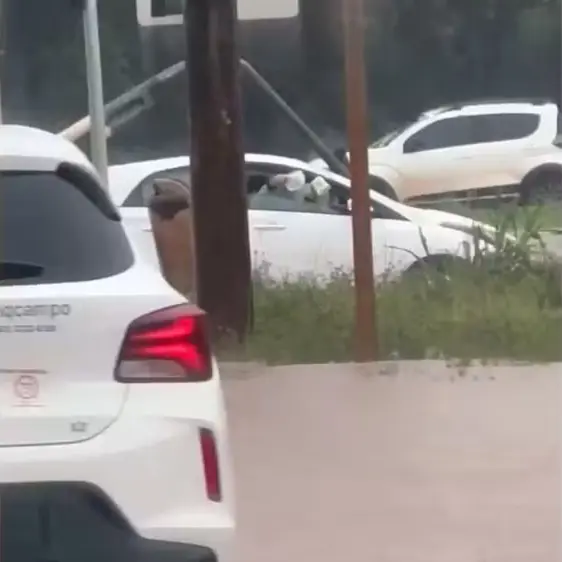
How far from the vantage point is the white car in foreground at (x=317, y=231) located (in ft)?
34.4

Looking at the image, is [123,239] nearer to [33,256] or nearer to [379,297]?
[33,256]

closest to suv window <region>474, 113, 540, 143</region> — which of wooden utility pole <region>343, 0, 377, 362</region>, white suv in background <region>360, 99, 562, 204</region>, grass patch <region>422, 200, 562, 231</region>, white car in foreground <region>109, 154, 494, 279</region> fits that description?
white suv in background <region>360, 99, 562, 204</region>

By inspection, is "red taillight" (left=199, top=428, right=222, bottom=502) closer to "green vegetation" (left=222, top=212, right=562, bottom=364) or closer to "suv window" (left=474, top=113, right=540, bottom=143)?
"green vegetation" (left=222, top=212, right=562, bottom=364)

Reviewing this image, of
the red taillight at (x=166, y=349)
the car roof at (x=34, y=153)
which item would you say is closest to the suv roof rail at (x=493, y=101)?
the car roof at (x=34, y=153)

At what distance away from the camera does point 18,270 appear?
3.73 meters

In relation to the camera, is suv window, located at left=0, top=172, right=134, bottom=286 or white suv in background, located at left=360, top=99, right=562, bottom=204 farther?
white suv in background, located at left=360, top=99, right=562, bottom=204

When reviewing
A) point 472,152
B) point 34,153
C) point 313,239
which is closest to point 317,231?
point 313,239

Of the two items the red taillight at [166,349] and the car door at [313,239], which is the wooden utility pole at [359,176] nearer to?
the car door at [313,239]

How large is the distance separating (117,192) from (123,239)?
265 inches

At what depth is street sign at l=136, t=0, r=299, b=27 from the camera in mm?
8625

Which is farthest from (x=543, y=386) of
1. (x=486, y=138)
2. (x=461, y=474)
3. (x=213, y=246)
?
(x=486, y=138)

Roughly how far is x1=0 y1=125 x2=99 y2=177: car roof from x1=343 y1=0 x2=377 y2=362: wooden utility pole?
365 cm

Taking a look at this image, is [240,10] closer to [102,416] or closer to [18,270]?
[18,270]

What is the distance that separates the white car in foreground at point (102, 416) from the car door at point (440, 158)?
1248cm
